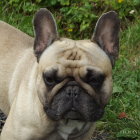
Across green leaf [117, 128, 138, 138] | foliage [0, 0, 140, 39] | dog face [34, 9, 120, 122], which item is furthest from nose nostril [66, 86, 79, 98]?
foliage [0, 0, 140, 39]

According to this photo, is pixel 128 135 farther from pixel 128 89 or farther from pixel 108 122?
pixel 128 89

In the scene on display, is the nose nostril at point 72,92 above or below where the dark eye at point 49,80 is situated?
below

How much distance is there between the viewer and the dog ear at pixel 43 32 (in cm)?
247

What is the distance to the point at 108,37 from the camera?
252 centimetres

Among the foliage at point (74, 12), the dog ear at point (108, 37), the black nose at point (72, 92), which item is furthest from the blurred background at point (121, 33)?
the black nose at point (72, 92)

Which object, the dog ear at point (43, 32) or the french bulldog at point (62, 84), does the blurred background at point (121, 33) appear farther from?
the dog ear at point (43, 32)

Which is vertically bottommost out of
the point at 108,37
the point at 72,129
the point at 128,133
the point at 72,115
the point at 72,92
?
the point at 128,133

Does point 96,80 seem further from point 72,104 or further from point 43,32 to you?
point 43,32

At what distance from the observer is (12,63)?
2.86 m

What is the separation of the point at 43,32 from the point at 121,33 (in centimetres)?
160

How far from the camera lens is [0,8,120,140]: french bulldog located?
2.32m

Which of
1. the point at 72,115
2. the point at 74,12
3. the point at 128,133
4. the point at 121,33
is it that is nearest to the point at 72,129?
the point at 72,115

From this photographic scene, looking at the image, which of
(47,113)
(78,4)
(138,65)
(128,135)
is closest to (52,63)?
(47,113)

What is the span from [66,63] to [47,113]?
23 centimetres
